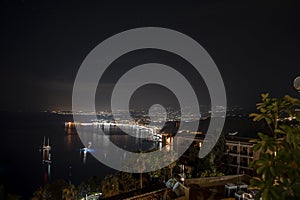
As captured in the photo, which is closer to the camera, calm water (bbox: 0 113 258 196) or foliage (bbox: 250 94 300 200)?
foliage (bbox: 250 94 300 200)

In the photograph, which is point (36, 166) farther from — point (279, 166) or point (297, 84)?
point (279, 166)

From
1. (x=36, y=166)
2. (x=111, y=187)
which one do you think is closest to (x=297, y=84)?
(x=111, y=187)

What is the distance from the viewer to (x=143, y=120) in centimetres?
7881

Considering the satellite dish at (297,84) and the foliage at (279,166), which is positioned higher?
the satellite dish at (297,84)

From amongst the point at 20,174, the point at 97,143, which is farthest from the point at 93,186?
the point at 97,143

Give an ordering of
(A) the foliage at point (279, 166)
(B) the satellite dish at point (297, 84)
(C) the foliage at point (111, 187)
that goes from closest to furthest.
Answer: (A) the foliage at point (279, 166), (B) the satellite dish at point (297, 84), (C) the foliage at point (111, 187)

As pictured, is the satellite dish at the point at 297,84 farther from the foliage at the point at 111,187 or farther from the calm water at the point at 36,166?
the calm water at the point at 36,166

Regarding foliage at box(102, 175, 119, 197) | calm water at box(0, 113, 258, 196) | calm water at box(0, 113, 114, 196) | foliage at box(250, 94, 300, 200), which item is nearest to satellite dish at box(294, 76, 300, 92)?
foliage at box(250, 94, 300, 200)

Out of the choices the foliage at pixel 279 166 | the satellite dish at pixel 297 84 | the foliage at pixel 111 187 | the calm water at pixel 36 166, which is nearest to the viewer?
the foliage at pixel 279 166

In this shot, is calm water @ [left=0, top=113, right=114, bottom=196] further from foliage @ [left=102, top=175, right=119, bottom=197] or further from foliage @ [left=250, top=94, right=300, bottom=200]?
foliage @ [left=250, top=94, right=300, bottom=200]

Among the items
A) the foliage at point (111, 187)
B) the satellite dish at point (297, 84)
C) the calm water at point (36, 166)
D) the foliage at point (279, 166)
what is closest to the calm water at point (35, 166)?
the calm water at point (36, 166)

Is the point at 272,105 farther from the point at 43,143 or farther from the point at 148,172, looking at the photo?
the point at 43,143

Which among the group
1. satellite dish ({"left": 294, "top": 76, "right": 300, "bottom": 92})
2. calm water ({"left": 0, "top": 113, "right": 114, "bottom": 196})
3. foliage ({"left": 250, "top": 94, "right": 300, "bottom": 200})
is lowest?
calm water ({"left": 0, "top": 113, "right": 114, "bottom": 196})

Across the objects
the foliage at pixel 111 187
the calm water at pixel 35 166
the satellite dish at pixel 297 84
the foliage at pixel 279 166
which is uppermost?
the satellite dish at pixel 297 84
